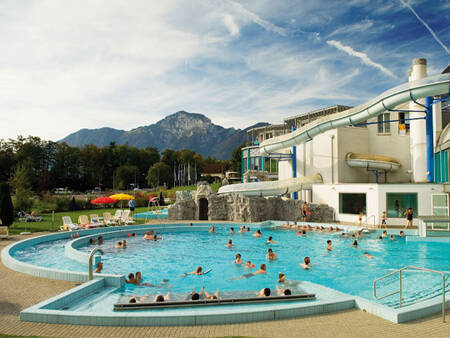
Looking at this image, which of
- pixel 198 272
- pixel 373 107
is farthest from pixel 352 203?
pixel 198 272

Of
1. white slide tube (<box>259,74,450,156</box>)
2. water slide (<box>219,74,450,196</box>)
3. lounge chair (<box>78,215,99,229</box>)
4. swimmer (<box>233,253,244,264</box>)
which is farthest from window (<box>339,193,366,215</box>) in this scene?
lounge chair (<box>78,215,99,229</box>)

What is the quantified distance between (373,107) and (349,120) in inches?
82.2

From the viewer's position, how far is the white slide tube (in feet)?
57.8

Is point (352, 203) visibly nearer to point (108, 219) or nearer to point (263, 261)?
point (263, 261)

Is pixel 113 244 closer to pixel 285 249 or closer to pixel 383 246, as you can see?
pixel 285 249

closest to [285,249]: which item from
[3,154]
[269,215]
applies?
[269,215]

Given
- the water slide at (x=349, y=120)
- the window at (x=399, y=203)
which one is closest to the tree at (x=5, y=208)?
the water slide at (x=349, y=120)

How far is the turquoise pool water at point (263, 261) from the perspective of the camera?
390 inches

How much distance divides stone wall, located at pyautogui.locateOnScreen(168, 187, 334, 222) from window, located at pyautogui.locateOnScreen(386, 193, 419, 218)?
3.97 metres

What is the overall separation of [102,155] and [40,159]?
38.9ft

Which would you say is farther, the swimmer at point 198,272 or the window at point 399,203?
the window at point 399,203

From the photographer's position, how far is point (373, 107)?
20.4 m

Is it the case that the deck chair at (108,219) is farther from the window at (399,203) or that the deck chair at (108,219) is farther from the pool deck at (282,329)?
the window at (399,203)

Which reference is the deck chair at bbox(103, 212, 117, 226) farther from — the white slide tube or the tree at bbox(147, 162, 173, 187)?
the tree at bbox(147, 162, 173, 187)
